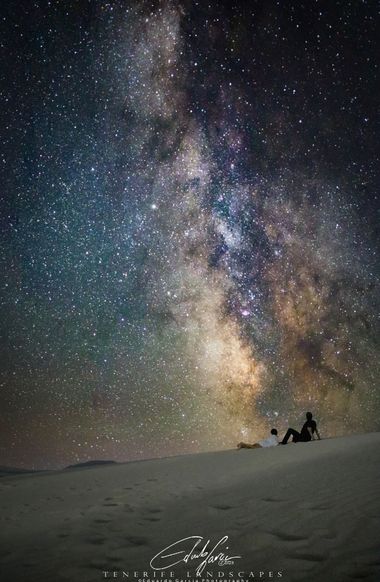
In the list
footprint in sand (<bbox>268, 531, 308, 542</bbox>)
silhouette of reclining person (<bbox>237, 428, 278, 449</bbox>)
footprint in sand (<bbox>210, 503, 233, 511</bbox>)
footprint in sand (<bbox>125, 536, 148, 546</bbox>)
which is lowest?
footprint in sand (<bbox>268, 531, 308, 542</bbox>)

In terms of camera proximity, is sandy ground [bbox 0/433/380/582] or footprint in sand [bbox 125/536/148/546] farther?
footprint in sand [bbox 125/536/148/546]

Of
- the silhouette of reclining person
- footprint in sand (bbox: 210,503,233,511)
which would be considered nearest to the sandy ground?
footprint in sand (bbox: 210,503,233,511)

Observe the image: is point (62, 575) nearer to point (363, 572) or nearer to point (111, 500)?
point (363, 572)

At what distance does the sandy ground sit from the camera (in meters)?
2.50

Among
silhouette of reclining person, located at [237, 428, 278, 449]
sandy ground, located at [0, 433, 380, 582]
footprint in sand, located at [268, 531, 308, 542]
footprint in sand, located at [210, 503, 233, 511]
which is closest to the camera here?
sandy ground, located at [0, 433, 380, 582]

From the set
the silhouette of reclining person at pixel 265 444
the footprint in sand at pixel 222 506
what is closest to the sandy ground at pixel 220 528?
the footprint in sand at pixel 222 506

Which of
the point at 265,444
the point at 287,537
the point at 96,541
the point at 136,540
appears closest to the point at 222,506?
the point at 136,540

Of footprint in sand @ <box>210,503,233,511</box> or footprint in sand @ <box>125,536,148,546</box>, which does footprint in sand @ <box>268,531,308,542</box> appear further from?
footprint in sand @ <box>125,536,148,546</box>

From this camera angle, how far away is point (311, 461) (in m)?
6.53

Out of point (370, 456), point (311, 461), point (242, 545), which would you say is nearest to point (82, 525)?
point (242, 545)

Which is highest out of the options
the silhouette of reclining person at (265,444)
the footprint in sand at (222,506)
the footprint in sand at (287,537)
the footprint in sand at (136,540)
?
the silhouette of reclining person at (265,444)

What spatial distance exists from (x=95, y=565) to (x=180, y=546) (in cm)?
73

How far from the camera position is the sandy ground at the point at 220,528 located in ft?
8.21

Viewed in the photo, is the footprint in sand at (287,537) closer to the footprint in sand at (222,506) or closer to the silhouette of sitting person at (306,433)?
the footprint in sand at (222,506)
